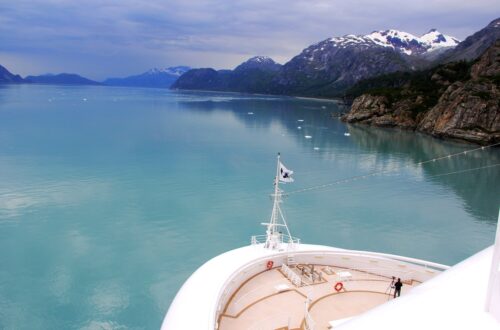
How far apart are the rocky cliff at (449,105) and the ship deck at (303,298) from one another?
223 feet

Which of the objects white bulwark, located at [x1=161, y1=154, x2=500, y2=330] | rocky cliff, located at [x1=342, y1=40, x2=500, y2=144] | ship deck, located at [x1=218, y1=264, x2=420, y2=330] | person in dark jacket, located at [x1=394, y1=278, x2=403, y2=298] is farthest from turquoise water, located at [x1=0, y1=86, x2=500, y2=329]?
rocky cliff, located at [x1=342, y1=40, x2=500, y2=144]

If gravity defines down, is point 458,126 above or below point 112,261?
above

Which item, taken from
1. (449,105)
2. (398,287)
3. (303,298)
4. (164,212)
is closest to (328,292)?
(303,298)

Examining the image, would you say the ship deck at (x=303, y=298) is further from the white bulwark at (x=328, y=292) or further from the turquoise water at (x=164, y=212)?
the turquoise water at (x=164, y=212)

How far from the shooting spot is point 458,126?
74188 millimetres

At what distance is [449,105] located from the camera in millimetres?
79812

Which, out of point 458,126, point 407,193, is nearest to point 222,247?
point 407,193

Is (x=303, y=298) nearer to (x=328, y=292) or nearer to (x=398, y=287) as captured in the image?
(x=328, y=292)

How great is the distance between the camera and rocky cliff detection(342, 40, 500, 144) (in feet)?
239

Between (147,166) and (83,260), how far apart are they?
73.6 feet

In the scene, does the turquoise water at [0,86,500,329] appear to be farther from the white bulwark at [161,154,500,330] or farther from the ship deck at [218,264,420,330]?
the ship deck at [218,264,420,330]

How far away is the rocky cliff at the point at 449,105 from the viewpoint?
239 ft

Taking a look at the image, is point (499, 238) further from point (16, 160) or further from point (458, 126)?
point (458, 126)

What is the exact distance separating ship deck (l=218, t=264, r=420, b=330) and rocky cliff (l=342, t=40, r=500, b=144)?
68092 mm
